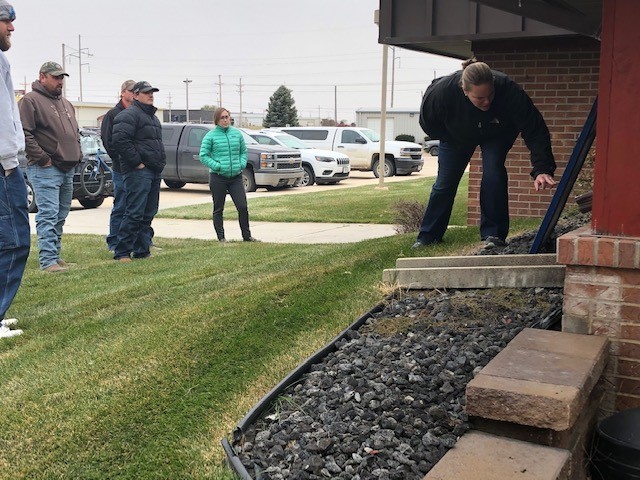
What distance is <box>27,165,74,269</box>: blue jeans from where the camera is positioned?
24.9ft

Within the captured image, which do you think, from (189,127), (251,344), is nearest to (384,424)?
(251,344)

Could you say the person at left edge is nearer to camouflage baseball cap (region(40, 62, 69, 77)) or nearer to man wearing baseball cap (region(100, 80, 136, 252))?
camouflage baseball cap (region(40, 62, 69, 77))

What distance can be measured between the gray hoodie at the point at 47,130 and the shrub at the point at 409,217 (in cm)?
378

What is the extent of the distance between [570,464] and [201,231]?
900 cm

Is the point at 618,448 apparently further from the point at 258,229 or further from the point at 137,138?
the point at 258,229

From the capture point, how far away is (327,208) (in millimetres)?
13727

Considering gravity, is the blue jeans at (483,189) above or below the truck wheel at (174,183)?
above

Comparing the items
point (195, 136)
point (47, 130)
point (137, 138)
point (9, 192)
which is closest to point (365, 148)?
point (195, 136)

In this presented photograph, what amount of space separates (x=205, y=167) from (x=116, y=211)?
34.4 feet

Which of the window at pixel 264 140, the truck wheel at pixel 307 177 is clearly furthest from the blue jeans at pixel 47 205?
the truck wheel at pixel 307 177

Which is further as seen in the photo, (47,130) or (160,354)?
(47,130)

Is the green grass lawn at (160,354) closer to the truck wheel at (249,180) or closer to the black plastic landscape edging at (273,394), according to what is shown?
the black plastic landscape edging at (273,394)

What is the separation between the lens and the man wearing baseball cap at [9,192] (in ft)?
15.6

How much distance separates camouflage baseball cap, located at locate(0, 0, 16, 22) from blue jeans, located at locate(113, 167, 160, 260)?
128 inches
